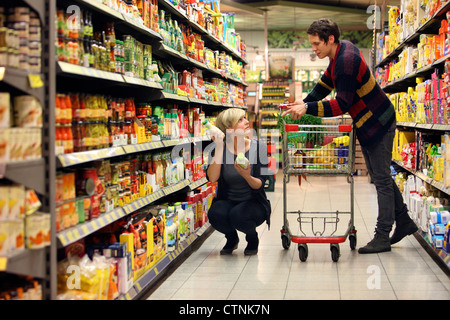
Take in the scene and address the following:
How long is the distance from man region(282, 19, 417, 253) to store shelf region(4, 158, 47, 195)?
2282mm

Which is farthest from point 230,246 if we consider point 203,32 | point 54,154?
point 203,32

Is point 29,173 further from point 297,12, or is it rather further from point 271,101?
point 297,12

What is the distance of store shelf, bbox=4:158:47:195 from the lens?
6.97 ft

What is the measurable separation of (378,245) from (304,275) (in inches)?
38.8

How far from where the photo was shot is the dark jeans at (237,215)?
14.5 ft

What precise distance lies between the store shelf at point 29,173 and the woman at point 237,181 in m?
2.11

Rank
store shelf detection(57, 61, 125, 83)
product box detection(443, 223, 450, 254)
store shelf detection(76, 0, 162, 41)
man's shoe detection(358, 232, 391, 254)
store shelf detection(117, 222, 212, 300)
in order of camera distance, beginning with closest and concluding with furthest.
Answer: store shelf detection(57, 61, 125, 83)
store shelf detection(76, 0, 162, 41)
store shelf detection(117, 222, 212, 300)
product box detection(443, 223, 450, 254)
man's shoe detection(358, 232, 391, 254)

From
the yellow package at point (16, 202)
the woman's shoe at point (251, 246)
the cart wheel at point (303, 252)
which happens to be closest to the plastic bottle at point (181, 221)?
the woman's shoe at point (251, 246)

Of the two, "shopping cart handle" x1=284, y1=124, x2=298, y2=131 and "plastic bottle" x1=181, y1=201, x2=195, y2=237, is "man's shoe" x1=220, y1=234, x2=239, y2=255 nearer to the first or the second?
"plastic bottle" x1=181, y1=201, x2=195, y2=237

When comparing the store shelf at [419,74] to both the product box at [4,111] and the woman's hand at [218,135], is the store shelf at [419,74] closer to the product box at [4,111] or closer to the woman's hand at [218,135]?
the woman's hand at [218,135]

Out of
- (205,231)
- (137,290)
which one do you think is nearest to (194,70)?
(205,231)

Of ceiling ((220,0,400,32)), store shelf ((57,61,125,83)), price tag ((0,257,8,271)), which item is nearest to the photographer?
price tag ((0,257,8,271))

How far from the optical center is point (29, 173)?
2.23m

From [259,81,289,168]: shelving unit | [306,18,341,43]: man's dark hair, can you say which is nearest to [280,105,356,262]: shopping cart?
[306,18,341,43]: man's dark hair
